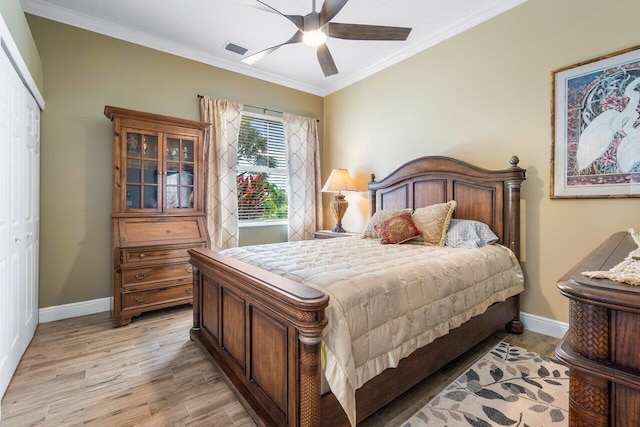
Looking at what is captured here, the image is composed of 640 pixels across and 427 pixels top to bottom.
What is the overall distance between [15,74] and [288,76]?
3.08m

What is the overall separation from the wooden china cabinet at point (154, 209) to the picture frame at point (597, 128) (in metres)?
3.47

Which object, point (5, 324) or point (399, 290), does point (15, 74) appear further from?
point (399, 290)

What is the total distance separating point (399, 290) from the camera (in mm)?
1613

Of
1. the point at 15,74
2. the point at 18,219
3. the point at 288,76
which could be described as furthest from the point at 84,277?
the point at 288,76

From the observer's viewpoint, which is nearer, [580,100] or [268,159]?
[580,100]

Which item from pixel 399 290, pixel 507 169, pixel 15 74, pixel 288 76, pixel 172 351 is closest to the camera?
pixel 399 290

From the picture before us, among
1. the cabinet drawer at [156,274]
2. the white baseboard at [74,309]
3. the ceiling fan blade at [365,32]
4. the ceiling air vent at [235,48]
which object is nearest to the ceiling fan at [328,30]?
the ceiling fan blade at [365,32]

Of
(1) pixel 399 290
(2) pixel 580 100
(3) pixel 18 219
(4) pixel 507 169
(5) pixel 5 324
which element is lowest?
(5) pixel 5 324

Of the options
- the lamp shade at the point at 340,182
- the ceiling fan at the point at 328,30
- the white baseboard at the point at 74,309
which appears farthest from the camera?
the lamp shade at the point at 340,182

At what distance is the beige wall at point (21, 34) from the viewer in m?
1.85

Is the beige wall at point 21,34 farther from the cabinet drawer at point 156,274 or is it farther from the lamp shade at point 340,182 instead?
the lamp shade at point 340,182

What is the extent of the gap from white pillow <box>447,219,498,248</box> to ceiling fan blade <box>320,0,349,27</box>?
206cm

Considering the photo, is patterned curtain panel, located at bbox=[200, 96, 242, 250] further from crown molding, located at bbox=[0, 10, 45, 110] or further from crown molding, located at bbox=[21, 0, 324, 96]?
crown molding, located at bbox=[0, 10, 45, 110]

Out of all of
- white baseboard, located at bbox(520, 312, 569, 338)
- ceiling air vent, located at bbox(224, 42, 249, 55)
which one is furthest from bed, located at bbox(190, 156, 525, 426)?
ceiling air vent, located at bbox(224, 42, 249, 55)
